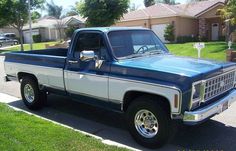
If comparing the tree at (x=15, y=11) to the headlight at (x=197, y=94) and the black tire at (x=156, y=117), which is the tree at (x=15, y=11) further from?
the headlight at (x=197, y=94)

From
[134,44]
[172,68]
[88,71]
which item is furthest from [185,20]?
[172,68]

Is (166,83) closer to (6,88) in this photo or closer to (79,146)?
(79,146)

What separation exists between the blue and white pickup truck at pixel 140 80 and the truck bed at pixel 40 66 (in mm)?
22

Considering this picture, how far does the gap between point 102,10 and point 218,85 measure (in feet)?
73.2

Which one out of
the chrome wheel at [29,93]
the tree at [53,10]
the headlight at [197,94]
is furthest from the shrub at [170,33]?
the tree at [53,10]

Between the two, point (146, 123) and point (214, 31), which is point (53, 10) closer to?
point (214, 31)

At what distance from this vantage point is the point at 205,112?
4.86 m

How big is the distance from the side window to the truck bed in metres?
0.45

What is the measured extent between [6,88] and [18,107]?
2815 millimetres

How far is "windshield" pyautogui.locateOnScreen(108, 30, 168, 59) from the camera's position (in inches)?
236

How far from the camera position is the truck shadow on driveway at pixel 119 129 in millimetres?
5422

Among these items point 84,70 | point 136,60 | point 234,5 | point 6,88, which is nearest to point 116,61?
point 136,60

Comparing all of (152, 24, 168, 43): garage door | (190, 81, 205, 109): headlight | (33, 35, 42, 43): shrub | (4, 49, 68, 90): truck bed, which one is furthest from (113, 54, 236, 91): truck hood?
(33, 35, 42, 43): shrub

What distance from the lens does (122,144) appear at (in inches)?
217
